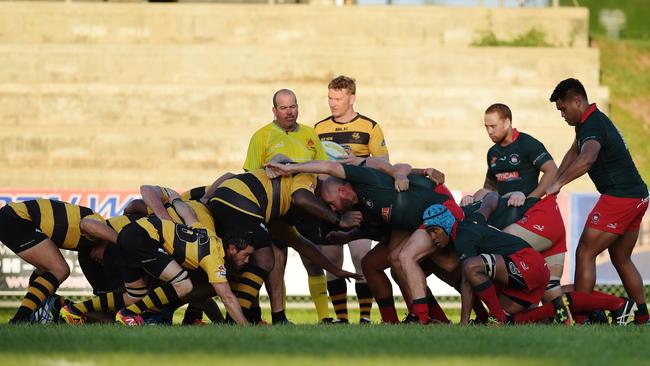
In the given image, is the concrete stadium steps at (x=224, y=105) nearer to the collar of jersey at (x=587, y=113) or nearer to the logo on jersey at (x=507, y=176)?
the logo on jersey at (x=507, y=176)

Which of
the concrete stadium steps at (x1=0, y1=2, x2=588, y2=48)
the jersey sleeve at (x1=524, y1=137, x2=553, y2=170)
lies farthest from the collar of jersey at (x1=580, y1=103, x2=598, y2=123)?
the concrete stadium steps at (x1=0, y1=2, x2=588, y2=48)

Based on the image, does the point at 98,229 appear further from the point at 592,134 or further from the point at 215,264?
the point at 592,134

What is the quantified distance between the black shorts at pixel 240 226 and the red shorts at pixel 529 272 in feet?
6.95

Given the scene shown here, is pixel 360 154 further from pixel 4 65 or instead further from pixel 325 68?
pixel 4 65

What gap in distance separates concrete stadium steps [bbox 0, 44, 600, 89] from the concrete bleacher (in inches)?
1.0

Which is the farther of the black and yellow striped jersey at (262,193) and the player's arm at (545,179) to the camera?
the player's arm at (545,179)

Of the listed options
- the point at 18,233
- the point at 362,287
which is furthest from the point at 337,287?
the point at 18,233

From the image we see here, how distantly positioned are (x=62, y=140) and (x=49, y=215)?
10.6 meters

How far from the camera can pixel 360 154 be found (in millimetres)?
12633

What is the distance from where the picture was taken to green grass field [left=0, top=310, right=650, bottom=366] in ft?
24.7

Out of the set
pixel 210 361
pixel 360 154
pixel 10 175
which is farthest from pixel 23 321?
pixel 10 175

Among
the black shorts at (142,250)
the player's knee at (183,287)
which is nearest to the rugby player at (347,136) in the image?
the player's knee at (183,287)

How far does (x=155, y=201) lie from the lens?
451 inches

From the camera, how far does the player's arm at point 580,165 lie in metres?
11.4
